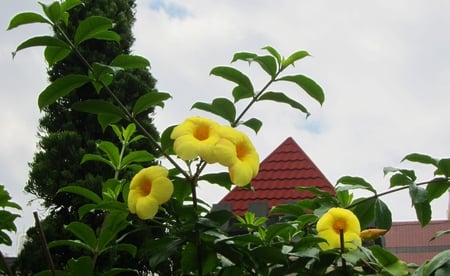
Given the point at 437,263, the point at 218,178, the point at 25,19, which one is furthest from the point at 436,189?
the point at 25,19

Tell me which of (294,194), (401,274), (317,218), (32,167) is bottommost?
(401,274)

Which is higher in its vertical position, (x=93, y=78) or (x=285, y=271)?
(x=93, y=78)

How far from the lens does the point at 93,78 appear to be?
113 centimetres

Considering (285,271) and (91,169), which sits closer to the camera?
(285,271)

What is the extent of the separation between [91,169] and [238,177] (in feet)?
15.0

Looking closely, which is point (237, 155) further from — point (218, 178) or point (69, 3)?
point (69, 3)

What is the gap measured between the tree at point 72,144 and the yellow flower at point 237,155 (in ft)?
11.9

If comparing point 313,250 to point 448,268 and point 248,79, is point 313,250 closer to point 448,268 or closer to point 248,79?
point 448,268

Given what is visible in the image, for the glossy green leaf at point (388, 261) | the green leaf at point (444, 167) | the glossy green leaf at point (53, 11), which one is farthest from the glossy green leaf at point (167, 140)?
the green leaf at point (444, 167)

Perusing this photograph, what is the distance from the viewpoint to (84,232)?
129cm

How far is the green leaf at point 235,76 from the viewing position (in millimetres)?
1168

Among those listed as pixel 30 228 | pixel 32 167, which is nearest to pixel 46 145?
pixel 32 167

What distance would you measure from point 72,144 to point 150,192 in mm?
4682

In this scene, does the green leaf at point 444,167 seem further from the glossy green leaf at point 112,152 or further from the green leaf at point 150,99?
the glossy green leaf at point 112,152
